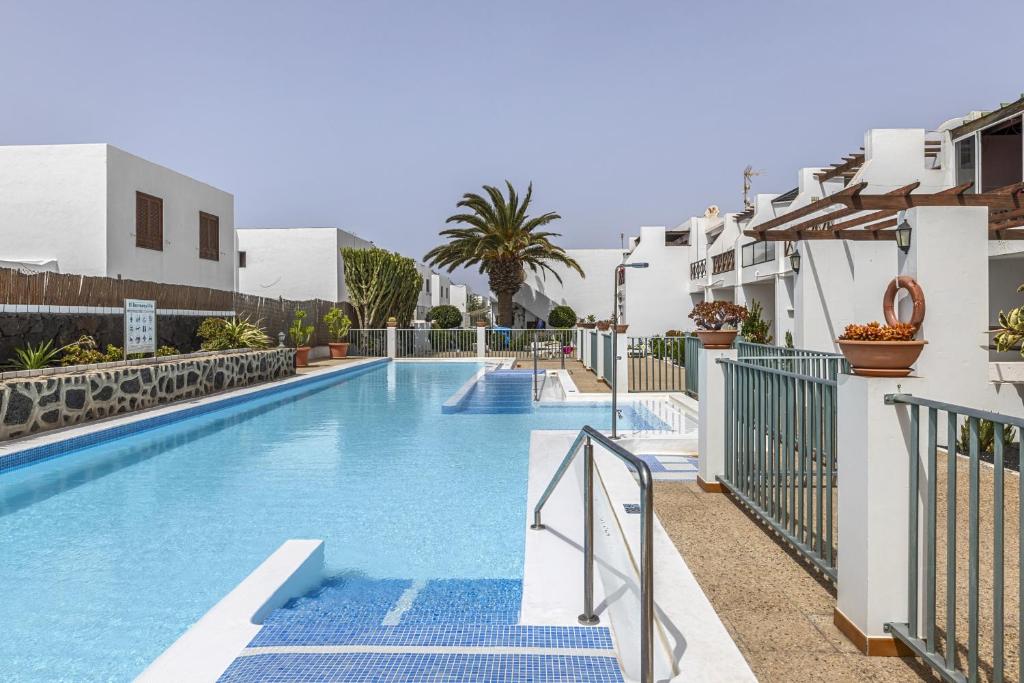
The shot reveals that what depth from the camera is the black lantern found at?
697 cm

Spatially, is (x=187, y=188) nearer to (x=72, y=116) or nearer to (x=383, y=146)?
(x=72, y=116)

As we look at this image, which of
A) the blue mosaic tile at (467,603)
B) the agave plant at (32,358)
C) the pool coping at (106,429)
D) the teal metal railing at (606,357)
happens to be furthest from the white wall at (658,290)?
the blue mosaic tile at (467,603)

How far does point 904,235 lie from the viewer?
7008mm

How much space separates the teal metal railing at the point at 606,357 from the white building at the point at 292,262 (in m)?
18.1

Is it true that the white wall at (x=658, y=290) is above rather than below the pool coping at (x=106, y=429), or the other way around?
above

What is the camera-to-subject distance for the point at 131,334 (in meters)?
12.3

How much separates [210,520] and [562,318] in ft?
88.1

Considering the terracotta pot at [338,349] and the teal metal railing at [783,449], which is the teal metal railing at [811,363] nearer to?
the teal metal railing at [783,449]

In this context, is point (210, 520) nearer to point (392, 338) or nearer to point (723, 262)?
point (392, 338)

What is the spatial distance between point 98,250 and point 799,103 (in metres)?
17.9

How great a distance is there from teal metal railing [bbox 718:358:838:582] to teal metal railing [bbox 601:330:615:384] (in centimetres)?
984

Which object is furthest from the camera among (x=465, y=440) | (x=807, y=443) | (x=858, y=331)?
(x=465, y=440)

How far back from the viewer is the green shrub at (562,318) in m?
32.2

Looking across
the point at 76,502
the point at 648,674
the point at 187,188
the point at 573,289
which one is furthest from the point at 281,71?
the point at 573,289
